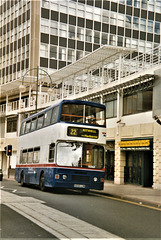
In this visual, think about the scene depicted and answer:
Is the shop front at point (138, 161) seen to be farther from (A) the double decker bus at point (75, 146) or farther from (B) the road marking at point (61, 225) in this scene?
(B) the road marking at point (61, 225)

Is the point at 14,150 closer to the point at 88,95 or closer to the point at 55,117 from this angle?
the point at 88,95

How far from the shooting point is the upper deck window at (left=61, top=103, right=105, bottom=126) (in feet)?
Answer: 67.1

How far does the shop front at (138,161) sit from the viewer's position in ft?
92.7

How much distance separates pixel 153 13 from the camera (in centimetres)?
6981

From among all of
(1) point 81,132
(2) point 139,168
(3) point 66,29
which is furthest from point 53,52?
(1) point 81,132

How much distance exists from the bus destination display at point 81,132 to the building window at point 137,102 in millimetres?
7956

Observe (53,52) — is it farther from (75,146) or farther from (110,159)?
(75,146)

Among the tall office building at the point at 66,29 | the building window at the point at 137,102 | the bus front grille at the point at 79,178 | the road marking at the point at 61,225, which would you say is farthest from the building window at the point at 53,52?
the road marking at the point at 61,225

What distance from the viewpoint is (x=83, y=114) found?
20.8 metres

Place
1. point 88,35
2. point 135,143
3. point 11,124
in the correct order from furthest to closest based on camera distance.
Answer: point 88,35
point 11,124
point 135,143

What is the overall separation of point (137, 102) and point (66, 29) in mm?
39287

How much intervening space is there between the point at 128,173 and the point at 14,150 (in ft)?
99.8

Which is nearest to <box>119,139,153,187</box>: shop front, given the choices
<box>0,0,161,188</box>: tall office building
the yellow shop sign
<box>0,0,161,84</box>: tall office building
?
the yellow shop sign

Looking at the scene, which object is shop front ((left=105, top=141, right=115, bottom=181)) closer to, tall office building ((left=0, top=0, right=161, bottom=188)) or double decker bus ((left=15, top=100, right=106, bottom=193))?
double decker bus ((left=15, top=100, right=106, bottom=193))
